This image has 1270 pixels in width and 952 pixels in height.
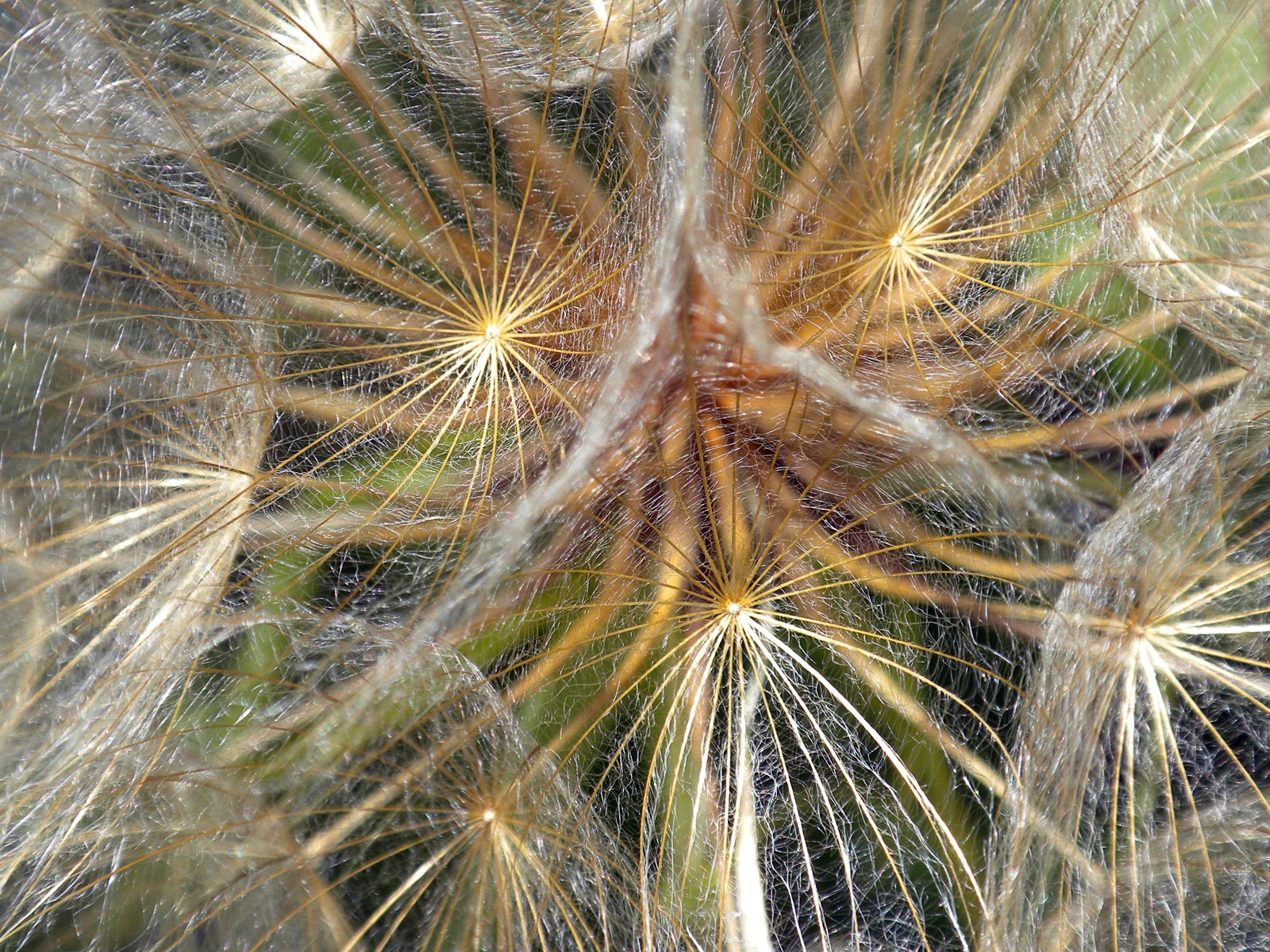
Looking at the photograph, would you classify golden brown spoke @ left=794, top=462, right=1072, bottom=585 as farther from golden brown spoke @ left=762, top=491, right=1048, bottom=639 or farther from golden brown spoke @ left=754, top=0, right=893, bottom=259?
golden brown spoke @ left=754, top=0, right=893, bottom=259

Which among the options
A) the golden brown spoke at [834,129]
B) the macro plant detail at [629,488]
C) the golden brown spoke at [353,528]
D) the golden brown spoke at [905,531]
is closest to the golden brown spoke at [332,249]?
the macro plant detail at [629,488]

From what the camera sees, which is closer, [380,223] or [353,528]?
[353,528]

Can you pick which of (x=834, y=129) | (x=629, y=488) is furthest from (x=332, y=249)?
(x=834, y=129)

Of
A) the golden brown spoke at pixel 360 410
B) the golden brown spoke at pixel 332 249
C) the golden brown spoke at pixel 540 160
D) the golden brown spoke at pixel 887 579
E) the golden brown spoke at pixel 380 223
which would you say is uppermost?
the golden brown spoke at pixel 540 160

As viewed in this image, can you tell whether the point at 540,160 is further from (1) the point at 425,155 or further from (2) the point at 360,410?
(2) the point at 360,410

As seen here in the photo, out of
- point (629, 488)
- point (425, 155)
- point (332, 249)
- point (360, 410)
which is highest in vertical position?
point (425, 155)

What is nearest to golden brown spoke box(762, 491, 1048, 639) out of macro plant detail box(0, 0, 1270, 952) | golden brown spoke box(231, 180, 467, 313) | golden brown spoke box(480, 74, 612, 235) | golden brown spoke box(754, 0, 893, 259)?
macro plant detail box(0, 0, 1270, 952)

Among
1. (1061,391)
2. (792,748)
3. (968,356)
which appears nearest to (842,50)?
(968,356)

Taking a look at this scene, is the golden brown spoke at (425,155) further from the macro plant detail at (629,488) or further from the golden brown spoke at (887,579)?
the golden brown spoke at (887,579)
